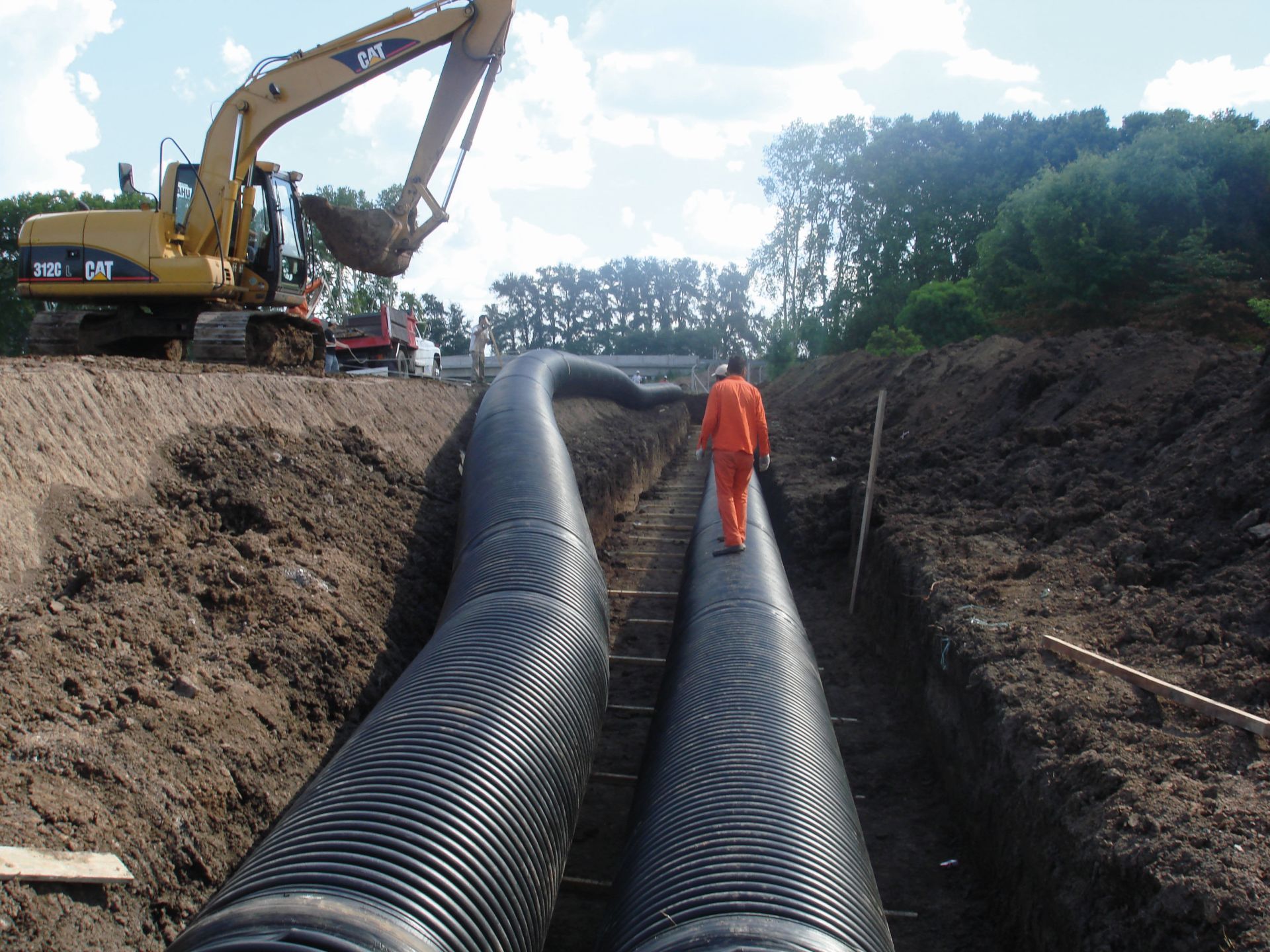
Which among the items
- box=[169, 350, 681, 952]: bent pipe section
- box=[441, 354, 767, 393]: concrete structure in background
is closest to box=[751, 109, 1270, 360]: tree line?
box=[441, 354, 767, 393]: concrete structure in background

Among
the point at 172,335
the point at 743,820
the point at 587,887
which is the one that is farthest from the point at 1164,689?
the point at 172,335

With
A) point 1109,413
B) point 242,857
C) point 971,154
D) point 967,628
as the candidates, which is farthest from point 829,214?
point 242,857

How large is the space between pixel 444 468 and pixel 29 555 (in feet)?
14.2

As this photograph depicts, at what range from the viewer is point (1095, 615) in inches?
196

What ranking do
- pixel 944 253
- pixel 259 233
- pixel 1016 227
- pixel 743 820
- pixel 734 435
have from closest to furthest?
pixel 743 820 → pixel 734 435 → pixel 259 233 → pixel 1016 227 → pixel 944 253

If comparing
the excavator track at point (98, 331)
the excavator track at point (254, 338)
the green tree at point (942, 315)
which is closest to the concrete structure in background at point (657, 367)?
the green tree at point (942, 315)

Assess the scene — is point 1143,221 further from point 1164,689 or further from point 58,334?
point 58,334

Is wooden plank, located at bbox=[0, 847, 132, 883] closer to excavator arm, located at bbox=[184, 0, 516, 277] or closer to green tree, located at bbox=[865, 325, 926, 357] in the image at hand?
excavator arm, located at bbox=[184, 0, 516, 277]

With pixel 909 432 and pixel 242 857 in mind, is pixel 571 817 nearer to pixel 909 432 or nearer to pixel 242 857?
pixel 242 857

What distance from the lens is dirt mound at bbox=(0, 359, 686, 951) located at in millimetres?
2762

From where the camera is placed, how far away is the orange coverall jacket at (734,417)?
6805 mm

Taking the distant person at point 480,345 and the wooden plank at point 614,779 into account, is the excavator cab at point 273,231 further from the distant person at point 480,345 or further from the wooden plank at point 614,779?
the wooden plank at point 614,779

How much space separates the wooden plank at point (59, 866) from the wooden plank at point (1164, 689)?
392 centimetres

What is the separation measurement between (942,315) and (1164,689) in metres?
26.2
